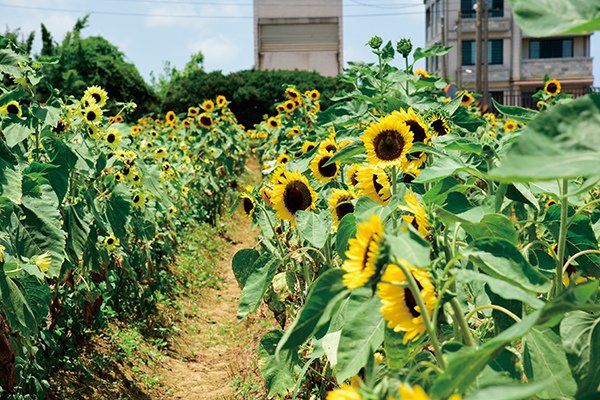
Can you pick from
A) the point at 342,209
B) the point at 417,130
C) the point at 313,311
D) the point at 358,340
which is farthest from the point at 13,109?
the point at 313,311

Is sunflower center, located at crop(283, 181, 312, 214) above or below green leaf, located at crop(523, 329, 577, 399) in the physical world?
above

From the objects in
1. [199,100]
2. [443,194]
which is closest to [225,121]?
[443,194]

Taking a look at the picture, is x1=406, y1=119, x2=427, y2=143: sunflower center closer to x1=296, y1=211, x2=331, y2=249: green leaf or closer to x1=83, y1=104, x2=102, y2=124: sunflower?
x1=296, y1=211, x2=331, y2=249: green leaf

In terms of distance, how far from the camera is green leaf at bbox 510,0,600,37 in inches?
32.7

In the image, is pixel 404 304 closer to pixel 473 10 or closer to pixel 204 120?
pixel 204 120

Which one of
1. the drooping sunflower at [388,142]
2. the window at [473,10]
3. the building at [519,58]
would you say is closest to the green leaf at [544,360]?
the drooping sunflower at [388,142]

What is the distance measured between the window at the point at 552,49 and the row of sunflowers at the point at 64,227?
33789 millimetres

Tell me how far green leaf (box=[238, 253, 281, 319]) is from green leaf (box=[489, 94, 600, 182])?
4.37 feet

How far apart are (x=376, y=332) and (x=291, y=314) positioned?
226 centimetres

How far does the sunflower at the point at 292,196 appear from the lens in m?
2.59

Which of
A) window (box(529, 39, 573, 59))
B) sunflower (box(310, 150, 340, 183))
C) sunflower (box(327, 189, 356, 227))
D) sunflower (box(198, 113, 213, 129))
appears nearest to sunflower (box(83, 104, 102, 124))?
sunflower (box(310, 150, 340, 183))

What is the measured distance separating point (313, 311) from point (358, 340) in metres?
0.23

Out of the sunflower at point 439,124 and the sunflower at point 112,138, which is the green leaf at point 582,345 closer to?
the sunflower at point 439,124

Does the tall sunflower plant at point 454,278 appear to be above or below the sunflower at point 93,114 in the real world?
below
